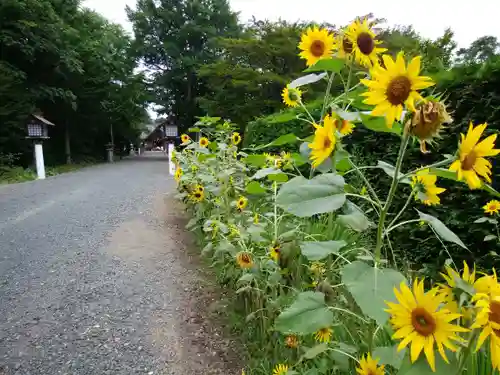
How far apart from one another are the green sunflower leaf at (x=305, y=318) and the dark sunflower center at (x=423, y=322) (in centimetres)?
21

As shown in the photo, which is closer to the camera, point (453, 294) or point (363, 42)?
point (453, 294)

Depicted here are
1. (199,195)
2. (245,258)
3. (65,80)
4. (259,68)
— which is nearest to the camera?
(245,258)

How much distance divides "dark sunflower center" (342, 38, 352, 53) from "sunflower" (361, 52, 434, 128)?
0.89 feet

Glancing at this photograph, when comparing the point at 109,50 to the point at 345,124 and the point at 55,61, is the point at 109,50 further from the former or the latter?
the point at 345,124

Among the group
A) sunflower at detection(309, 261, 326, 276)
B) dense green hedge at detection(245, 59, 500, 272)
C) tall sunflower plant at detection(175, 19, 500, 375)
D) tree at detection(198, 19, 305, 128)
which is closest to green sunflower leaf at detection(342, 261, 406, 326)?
tall sunflower plant at detection(175, 19, 500, 375)

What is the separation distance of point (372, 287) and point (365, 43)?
0.57 meters

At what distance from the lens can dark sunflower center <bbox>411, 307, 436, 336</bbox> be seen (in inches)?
20.8

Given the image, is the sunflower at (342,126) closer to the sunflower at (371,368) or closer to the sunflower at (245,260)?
the sunflower at (371,368)

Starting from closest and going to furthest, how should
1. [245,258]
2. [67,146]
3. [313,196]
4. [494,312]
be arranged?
[494,312], [313,196], [245,258], [67,146]

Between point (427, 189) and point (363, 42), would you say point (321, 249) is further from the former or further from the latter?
point (363, 42)

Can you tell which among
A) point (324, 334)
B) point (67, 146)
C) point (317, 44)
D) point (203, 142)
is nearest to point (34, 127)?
point (67, 146)

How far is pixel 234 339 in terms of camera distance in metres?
1.85

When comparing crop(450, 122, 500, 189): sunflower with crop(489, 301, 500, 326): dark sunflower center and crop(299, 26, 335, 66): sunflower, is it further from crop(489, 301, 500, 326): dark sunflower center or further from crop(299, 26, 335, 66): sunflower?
crop(299, 26, 335, 66): sunflower

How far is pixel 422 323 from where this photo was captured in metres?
0.54
